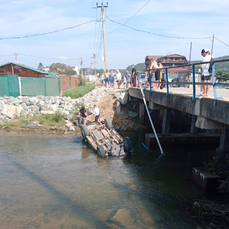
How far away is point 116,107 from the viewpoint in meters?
16.2

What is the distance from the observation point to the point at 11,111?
50.7ft

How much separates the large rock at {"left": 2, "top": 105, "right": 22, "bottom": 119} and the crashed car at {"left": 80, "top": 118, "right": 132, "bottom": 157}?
7.14 m

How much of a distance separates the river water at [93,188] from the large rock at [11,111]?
16.7ft

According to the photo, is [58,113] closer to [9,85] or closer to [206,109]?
[9,85]

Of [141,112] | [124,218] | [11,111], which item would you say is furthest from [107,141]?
[11,111]

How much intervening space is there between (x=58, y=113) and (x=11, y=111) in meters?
3.28

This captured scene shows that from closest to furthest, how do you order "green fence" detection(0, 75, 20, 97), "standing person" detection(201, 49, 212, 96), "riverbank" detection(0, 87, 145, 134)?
"standing person" detection(201, 49, 212, 96)
"riverbank" detection(0, 87, 145, 134)
"green fence" detection(0, 75, 20, 97)

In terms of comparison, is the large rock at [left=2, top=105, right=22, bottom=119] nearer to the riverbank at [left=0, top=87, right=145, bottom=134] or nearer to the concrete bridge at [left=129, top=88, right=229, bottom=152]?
the riverbank at [left=0, top=87, right=145, bottom=134]

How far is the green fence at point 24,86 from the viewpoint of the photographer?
18.8 meters

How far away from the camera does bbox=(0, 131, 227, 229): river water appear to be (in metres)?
5.30

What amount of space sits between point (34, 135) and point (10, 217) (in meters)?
8.18

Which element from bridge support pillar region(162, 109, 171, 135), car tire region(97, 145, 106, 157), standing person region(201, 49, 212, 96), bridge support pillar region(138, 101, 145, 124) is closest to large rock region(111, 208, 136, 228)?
car tire region(97, 145, 106, 157)

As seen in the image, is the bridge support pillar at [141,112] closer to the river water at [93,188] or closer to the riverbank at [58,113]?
the riverbank at [58,113]

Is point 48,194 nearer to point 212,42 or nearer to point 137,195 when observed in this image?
point 137,195
